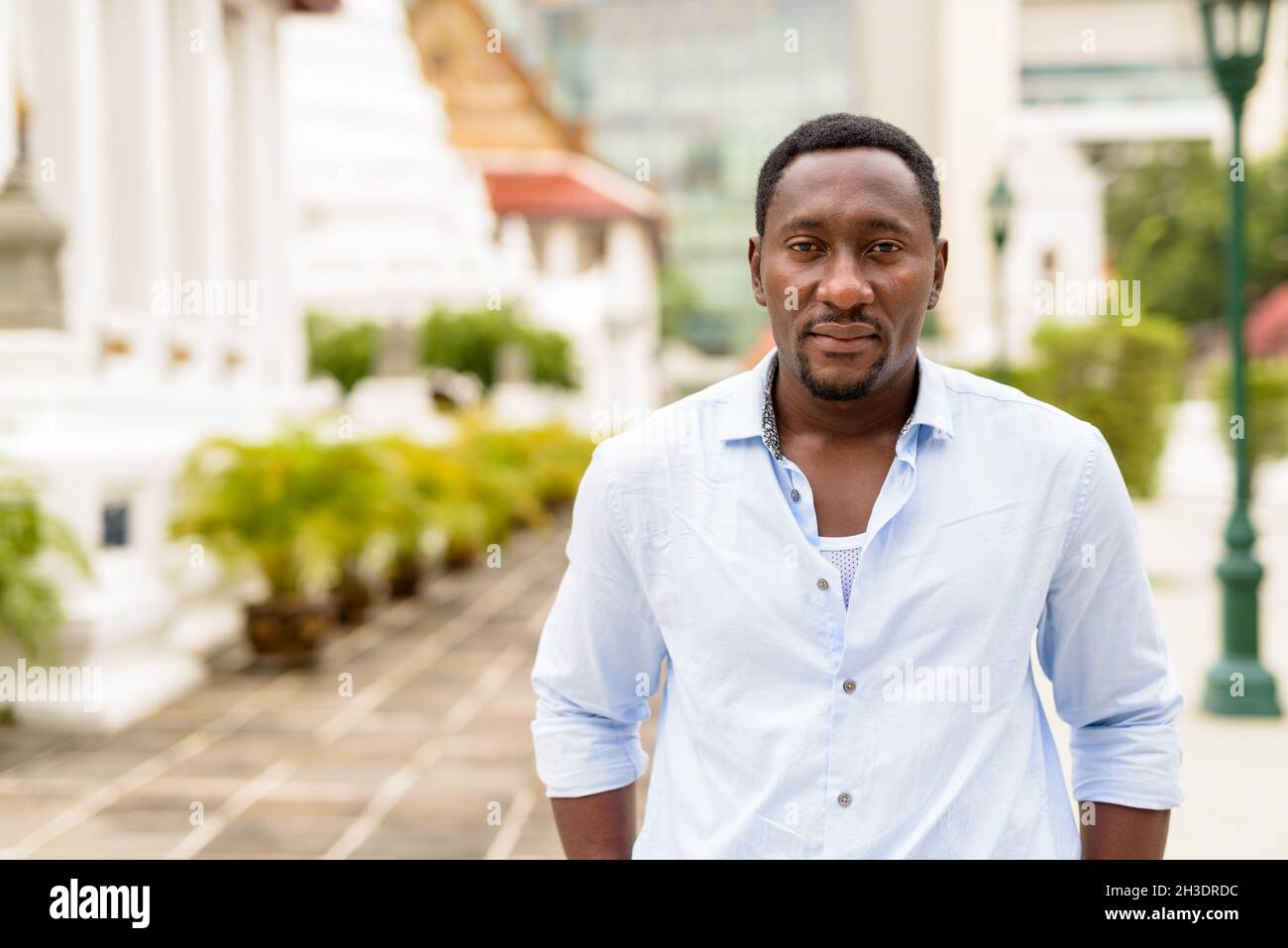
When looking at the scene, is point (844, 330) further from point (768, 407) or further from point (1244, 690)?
point (1244, 690)

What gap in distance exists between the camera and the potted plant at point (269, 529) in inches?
331

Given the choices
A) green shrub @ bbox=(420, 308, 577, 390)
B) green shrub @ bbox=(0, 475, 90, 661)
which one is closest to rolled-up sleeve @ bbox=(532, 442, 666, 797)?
green shrub @ bbox=(0, 475, 90, 661)

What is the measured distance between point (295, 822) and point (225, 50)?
28.1 feet

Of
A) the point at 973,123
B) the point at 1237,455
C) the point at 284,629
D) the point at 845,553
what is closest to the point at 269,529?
the point at 284,629

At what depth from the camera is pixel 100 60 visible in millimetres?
9281

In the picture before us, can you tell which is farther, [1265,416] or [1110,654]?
[1265,416]

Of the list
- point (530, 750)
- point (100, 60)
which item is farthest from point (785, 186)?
point (100, 60)

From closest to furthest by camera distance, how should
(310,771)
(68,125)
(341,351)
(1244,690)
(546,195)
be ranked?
(310,771) < (1244,690) < (68,125) < (341,351) < (546,195)

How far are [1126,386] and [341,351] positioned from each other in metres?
13.5

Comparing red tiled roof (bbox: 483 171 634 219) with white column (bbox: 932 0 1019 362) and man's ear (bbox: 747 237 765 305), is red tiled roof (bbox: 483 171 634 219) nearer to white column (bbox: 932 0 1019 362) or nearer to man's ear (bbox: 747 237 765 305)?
white column (bbox: 932 0 1019 362)

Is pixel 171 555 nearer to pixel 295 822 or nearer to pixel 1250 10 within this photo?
pixel 295 822

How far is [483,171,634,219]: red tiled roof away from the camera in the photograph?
52406mm

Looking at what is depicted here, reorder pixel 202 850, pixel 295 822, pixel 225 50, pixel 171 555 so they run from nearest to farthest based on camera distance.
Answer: pixel 202 850 → pixel 295 822 → pixel 171 555 → pixel 225 50

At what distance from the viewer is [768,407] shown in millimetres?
2033
